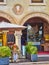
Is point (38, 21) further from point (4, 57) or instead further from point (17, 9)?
point (4, 57)

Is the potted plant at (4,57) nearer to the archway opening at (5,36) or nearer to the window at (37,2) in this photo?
the archway opening at (5,36)

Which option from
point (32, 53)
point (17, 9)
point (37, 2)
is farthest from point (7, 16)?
point (32, 53)

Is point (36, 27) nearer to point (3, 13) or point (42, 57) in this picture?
point (3, 13)

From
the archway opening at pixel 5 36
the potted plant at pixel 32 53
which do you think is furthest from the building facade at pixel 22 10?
the potted plant at pixel 32 53

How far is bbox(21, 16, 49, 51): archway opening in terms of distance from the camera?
104 ft

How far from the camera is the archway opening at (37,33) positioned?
104 ft

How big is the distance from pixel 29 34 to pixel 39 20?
175 cm

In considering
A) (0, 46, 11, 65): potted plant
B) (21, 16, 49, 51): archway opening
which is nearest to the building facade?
(21, 16, 49, 51): archway opening

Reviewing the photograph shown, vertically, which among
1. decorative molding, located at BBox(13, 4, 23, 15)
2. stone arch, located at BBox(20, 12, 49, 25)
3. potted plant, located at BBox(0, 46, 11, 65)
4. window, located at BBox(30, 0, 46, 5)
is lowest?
potted plant, located at BBox(0, 46, 11, 65)

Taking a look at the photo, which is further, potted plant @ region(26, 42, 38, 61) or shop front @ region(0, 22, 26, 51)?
shop front @ region(0, 22, 26, 51)

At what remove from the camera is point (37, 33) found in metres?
32.7

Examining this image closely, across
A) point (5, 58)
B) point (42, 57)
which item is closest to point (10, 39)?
point (42, 57)

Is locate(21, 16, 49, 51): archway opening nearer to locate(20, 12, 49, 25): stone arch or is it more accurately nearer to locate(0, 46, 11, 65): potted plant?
locate(20, 12, 49, 25): stone arch

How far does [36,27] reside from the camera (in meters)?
32.6
